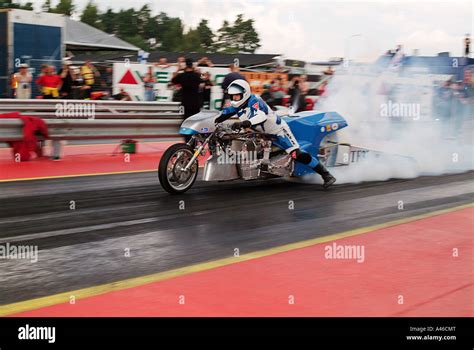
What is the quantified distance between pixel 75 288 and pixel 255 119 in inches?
185

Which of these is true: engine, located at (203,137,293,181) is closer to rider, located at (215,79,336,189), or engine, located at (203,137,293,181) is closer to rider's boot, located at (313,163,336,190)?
rider, located at (215,79,336,189)

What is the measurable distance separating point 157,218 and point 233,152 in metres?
2.16

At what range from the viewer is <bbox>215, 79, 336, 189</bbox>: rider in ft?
29.2

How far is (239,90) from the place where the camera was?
8898 mm

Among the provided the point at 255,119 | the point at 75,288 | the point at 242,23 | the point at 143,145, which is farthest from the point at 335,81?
the point at 242,23

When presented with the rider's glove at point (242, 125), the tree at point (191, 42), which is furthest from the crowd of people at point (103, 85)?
the tree at point (191, 42)

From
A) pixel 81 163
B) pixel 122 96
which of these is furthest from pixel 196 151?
pixel 122 96

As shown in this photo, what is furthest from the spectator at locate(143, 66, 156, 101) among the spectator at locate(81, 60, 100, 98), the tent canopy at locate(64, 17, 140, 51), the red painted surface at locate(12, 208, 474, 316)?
the tent canopy at locate(64, 17, 140, 51)

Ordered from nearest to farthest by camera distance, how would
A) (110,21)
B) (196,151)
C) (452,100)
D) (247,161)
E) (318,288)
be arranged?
1. (318,288)
2. (196,151)
3. (247,161)
4. (452,100)
5. (110,21)

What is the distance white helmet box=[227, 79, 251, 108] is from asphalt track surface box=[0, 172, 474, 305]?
1.36 meters

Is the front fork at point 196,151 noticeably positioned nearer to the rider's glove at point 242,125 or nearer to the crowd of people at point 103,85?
the rider's glove at point 242,125

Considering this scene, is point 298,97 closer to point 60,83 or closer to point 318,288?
point 60,83

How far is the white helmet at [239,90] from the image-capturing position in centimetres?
890

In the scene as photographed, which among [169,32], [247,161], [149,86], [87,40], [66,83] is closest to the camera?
[247,161]
